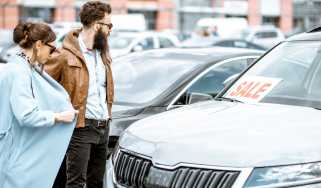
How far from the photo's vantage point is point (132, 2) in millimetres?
59062

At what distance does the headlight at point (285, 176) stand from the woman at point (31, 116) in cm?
147

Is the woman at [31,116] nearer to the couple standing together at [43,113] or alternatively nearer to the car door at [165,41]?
the couple standing together at [43,113]

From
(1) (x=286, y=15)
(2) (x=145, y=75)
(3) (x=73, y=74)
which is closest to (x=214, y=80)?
(2) (x=145, y=75)

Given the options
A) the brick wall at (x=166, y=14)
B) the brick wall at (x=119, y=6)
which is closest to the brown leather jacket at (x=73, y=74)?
the brick wall at (x=119, y=6)

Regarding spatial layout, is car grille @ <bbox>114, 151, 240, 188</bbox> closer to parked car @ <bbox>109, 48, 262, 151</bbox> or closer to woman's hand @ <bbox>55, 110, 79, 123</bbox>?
woman's hand @ <bbox>55, 110, 79, 123</bbox>

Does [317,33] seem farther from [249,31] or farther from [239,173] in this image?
[249,31]

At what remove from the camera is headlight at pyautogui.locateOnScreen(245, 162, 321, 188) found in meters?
3.41

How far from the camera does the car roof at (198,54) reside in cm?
707

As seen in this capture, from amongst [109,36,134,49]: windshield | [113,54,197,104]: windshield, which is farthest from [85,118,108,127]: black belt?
[109,36,134,49]: windshield

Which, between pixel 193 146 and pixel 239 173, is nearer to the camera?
pixel 239 173

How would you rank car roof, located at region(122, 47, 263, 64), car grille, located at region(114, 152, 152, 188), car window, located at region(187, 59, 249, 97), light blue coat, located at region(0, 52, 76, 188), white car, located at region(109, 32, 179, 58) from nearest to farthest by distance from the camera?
car grille, located at region(114, 152, 152, 188)
light blue coat, located at region(0, 52, 76, 188)
car window, located at region(187, 59, 249, 97)
car roof, located at region(122, 47, 263, 64)
white car, located at region(109, 32, 179, 58)

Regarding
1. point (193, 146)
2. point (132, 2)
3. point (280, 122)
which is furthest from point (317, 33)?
point (132, 2)

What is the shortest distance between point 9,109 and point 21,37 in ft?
1.55

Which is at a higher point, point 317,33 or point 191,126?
point 317,33
